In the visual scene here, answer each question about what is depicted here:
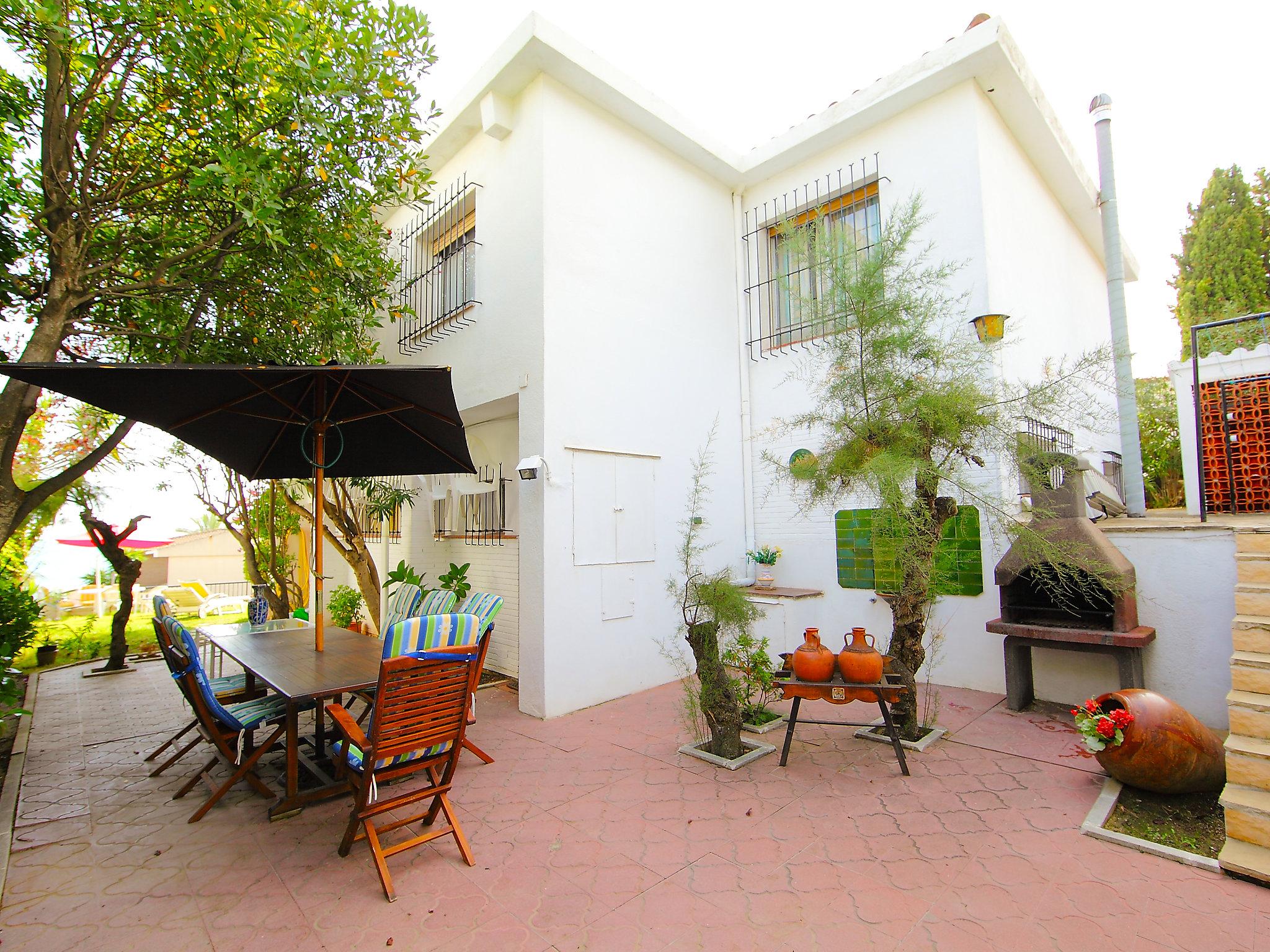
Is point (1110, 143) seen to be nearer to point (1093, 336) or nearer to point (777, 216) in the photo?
point (777, 216)

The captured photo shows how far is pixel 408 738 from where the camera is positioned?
2861 millimetres

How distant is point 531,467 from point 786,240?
330 centimetres

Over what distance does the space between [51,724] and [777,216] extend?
29.6 ft

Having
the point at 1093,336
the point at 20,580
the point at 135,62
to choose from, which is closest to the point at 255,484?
the point at 20,580

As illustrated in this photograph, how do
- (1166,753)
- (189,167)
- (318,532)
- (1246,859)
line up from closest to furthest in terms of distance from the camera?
(1246,859), (1166,753), (318,532), (189,167)

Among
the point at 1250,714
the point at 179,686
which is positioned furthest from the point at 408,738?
the point at 1250,714

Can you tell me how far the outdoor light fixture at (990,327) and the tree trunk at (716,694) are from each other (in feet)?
11.6

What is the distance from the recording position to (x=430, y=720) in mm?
2928

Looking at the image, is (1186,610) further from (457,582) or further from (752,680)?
(457,582)

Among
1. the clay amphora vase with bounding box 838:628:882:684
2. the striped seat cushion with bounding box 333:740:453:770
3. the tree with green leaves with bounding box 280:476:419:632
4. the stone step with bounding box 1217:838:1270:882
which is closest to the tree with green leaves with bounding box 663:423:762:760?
the clay amphora vase with bounding box 838:628:882:684

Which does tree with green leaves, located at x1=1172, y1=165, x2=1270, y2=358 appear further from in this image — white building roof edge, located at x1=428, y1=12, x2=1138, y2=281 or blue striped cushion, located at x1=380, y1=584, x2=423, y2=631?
blue striped cushion, located at x1=380, y1=584, x2=423, y2=631

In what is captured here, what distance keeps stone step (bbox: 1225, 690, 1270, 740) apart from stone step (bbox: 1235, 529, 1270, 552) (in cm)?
128

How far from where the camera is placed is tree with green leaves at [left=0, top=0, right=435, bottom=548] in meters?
3.91

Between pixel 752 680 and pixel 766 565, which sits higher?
pixel 766 565
